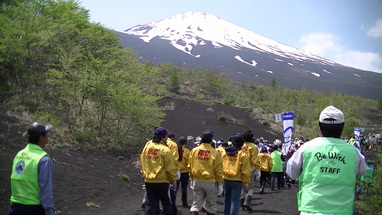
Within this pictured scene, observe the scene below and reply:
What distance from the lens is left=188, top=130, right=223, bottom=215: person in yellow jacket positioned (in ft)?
22.9

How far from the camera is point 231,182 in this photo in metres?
7.38

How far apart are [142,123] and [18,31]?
7039 mm

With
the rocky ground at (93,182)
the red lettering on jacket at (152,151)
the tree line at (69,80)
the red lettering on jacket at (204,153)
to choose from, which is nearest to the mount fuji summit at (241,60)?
the tree line at (69,80)

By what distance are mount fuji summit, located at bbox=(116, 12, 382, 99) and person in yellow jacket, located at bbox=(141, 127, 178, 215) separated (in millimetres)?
104209

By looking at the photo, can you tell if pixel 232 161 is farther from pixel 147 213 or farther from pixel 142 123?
pixel 142 123

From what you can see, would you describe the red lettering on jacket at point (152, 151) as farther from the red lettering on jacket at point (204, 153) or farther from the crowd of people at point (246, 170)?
the red lettering on jacket at point (204, 153)

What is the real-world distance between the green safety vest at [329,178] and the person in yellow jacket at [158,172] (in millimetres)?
3048

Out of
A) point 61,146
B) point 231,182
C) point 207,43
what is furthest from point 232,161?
point 207,43

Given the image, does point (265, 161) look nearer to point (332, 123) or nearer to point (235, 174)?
point (235, 174)

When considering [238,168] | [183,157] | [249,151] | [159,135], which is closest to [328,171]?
[159,135]

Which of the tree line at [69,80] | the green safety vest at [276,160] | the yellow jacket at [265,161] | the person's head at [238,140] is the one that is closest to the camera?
the person's head at [238,140]

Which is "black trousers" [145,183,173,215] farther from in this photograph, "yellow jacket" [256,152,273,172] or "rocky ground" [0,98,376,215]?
"yellow jacket" [256,152,273,172]

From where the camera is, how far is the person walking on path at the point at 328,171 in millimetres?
3451

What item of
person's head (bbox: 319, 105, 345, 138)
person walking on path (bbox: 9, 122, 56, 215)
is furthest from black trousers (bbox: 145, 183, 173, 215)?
person's head (bbox: 319, 105, 345, 138)
